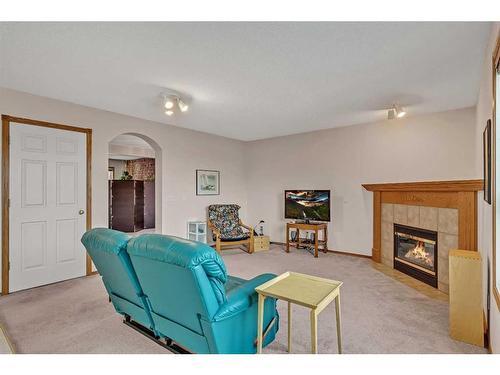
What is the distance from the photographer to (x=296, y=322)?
97.1 inches

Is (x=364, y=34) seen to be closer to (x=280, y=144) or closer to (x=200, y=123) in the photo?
(x=200, y=123)

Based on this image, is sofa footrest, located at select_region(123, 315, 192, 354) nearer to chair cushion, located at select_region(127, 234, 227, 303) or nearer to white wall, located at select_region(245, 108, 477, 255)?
chair cushion, located at select_region(127, 234, 227, 303)

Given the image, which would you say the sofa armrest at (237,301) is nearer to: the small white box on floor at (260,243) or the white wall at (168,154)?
the white wall at (168,154)

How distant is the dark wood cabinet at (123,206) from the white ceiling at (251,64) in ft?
14.9

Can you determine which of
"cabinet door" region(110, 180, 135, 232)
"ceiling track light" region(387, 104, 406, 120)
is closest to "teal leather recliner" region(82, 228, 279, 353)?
"ceiling track light" region(387, 104, 406, 120)

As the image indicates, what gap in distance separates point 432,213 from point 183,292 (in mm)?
3380

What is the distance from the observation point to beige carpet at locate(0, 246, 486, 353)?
207 cm

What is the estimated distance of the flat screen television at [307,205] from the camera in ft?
17.2

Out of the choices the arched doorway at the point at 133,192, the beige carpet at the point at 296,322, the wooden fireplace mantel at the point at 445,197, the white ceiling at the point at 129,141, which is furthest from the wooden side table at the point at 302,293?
the arched doorway at the point at 133,192

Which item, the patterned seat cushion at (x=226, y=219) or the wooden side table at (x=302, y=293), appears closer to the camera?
the wooden side table at (x=302, y=293)

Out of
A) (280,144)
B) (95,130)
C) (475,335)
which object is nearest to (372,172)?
(280,144)

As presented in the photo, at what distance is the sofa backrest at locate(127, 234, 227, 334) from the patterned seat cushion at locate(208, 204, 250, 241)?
346 centimetres

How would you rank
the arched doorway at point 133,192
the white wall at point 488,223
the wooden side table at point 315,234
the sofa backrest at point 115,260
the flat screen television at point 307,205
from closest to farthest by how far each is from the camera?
the white wall at point 488,223
the sofa backrest at point 115,260
the wooden side table at point 315,234
the flat screen television at point 307,205
the arched doorway at point 133,192
